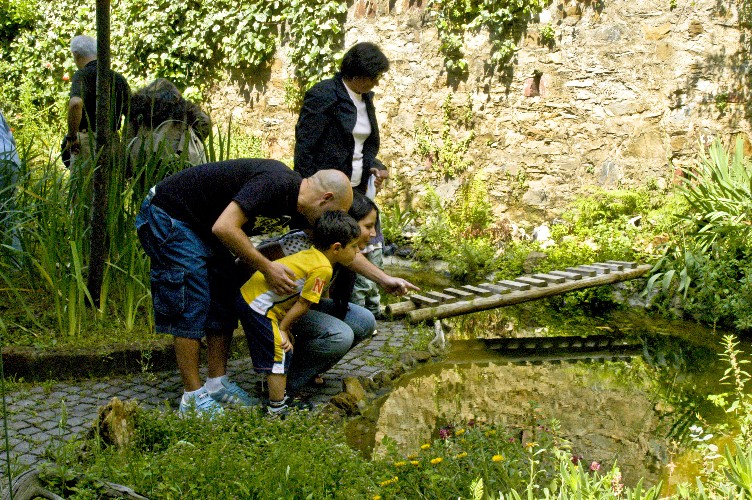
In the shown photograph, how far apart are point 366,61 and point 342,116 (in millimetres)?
351

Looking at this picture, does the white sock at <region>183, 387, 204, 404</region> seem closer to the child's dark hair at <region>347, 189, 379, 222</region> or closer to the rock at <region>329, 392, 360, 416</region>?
the rock at <region>329, 392, 360, 416</region>

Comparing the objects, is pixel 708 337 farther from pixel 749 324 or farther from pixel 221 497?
pixel 221 497

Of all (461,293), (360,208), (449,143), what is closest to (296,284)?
(360,208)

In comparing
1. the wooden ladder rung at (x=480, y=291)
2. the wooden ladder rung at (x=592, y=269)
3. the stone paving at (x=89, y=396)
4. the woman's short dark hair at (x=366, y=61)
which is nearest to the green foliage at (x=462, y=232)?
the wooden ladder rung at (x=592, y=269)

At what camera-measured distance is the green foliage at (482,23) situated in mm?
8141

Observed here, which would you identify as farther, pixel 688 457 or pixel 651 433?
pixel 651 433

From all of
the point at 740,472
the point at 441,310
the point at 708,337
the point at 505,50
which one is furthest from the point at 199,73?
the point at 740,472

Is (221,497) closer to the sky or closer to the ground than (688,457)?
closer to the sky

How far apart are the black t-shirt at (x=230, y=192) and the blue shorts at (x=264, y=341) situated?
394 mm

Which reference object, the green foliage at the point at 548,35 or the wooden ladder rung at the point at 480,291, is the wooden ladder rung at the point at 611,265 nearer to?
the wooden ladder rung at the point at 480,291

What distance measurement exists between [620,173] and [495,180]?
4.12 ft

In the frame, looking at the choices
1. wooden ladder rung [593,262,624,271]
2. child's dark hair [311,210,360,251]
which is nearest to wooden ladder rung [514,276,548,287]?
wooden ladder rung [593,262,624,271]

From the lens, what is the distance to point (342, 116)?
185 inches

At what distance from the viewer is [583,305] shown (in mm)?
6777
